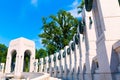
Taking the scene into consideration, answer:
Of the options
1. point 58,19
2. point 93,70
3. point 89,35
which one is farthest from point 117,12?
point 58,19

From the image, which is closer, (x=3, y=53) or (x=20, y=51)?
(x=20, y=51)

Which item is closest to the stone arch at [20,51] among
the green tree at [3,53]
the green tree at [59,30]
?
the green tree at [59,30]

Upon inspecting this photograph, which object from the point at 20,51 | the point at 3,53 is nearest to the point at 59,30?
the point at 20,51

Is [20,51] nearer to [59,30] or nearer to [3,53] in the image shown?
[59,30]

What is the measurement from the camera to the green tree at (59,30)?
35438 mm

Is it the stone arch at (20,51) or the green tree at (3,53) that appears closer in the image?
the stone arch at (20,51)

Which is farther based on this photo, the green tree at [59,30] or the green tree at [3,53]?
the green tree at [3,53]

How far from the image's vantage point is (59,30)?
3606cm

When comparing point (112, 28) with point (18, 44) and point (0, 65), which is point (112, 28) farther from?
point (0, 65)

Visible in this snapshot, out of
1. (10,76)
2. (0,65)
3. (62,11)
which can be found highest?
(62,11)

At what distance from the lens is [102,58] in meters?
5.83

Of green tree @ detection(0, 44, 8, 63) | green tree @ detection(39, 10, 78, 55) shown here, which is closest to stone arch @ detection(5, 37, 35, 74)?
green tree @ detection(39, 10, 78, 55)

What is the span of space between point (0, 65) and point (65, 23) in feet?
66.7

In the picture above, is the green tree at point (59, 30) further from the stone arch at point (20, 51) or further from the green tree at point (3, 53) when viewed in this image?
the green tree at point (3, 53)
